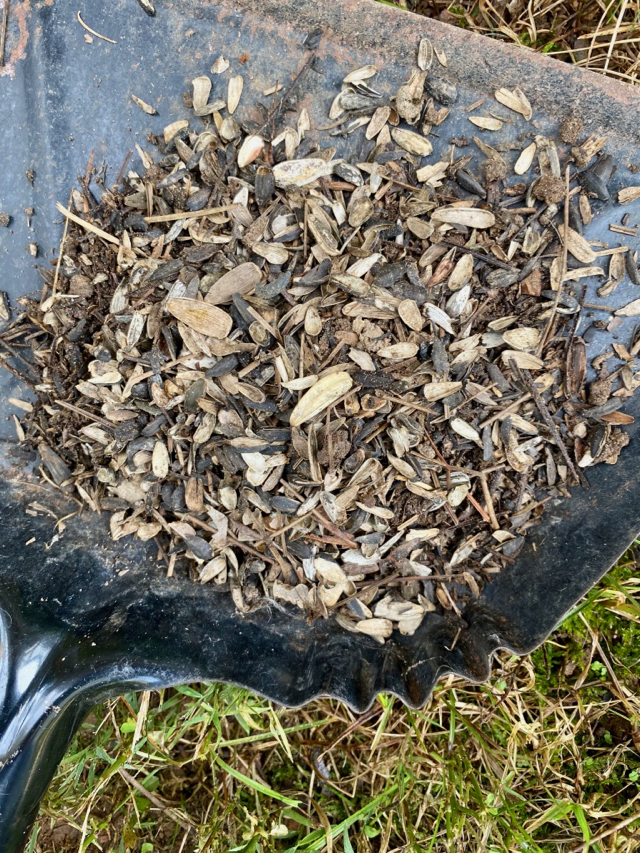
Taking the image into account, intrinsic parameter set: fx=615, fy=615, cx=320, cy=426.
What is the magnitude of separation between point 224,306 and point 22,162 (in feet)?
1.72

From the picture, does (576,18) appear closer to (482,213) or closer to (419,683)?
(482,213)

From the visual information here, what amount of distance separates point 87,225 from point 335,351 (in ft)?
1.84

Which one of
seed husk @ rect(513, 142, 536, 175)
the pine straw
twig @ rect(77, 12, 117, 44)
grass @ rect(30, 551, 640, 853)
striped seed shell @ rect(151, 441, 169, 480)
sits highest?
the pine straw

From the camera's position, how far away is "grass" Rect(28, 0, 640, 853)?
1413 mm

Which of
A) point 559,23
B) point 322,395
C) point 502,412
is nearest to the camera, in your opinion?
point 322,395

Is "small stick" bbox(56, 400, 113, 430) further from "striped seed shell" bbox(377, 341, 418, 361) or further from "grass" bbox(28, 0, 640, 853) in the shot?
"grass" bbox(28, 0, 640, 853)

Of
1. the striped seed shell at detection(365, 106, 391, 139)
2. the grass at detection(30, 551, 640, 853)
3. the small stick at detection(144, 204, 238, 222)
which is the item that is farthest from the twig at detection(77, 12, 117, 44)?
the grass at detection(30, 551, 640, 853)

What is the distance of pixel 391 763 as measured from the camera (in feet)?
4.75

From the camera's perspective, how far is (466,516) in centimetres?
122

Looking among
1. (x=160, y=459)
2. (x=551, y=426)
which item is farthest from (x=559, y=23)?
(x=160, y=459)

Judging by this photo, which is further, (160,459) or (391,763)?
(391,763)

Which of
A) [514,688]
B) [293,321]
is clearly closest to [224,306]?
[293,321]

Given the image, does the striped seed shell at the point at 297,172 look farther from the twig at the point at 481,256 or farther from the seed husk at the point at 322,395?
the seed husk at the point at 322,395

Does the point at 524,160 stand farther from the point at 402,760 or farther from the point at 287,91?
the point at 402,760
